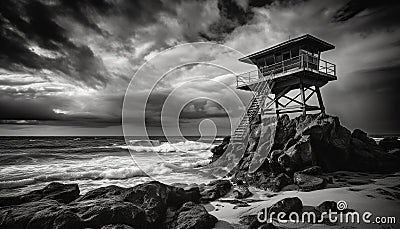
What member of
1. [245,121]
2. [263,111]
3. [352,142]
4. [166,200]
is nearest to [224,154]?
[245,121]

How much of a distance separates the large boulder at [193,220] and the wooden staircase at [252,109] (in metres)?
9.40

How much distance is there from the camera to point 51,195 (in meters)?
7.80

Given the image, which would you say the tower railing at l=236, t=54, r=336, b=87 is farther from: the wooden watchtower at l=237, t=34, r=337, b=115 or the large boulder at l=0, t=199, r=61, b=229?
the large boulder at l=0, t=199, r=61, b=229

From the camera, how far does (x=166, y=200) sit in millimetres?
7680

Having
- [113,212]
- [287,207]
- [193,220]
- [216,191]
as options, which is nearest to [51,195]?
[113,212]

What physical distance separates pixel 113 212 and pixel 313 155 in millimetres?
10718

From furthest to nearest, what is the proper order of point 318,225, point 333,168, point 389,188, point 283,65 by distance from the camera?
point 283,65 → point 333,168 → point 389,188 → point 318,225

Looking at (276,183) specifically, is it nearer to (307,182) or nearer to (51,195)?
(307,182)

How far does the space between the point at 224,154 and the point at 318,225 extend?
471 inches

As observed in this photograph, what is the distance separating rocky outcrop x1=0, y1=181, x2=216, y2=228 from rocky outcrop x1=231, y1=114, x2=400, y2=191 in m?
5.38

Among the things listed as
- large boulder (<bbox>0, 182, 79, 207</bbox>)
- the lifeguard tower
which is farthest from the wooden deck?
large boulder (<bbox>0, 182, 79, 207</bbox>)

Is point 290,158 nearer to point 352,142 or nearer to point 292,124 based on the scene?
point 292,124

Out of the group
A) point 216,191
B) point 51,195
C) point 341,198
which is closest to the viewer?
point 51,195

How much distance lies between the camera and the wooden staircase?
1566 centimetres
